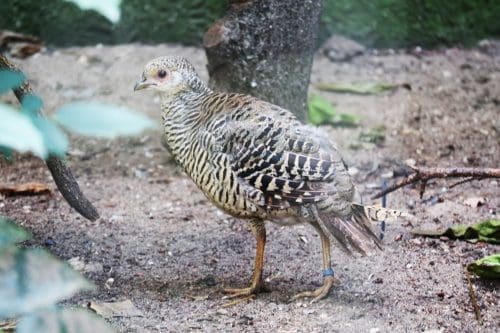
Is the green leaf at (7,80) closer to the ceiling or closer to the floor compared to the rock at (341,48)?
closer to the floor

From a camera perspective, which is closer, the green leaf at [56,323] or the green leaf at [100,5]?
the green leaf at [56,323]

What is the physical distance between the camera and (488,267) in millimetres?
3793

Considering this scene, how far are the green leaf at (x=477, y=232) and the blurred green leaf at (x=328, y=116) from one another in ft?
6.31

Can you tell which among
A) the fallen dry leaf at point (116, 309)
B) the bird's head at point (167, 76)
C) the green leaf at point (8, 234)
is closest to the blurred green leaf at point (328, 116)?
the bird's head at point (167, 76)

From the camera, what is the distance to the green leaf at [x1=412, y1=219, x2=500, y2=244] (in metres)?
4.30

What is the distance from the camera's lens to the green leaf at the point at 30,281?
1.68 m

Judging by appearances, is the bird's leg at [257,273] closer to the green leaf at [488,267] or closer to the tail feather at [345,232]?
the tail feather at [345,232]

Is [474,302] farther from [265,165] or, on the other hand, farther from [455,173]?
[265,165]

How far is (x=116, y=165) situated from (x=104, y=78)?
4.08 feet

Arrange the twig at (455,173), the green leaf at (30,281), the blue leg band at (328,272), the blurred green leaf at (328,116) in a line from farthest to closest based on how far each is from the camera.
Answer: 1. the blurred green leaf at (328,116)
2. the blue leg band at (328,272)
3. the twig at (455,173)
4. the green leaf at (30,281)

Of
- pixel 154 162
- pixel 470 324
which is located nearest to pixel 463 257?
pixel 470 324

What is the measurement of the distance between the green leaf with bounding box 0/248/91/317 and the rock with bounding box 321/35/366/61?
19.5ft

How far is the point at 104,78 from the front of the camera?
6.70m

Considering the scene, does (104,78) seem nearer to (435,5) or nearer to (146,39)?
(146,39)
